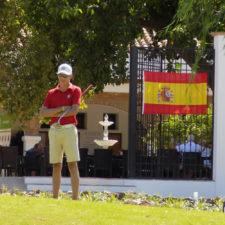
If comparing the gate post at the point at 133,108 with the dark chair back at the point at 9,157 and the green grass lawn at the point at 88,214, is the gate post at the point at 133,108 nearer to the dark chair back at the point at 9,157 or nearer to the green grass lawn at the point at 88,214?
the dark chair back at the point at 9,157

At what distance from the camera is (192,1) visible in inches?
294

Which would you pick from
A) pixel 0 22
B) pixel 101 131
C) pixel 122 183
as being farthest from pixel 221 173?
pixel 101 131

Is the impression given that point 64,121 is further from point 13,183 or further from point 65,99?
point 13,183

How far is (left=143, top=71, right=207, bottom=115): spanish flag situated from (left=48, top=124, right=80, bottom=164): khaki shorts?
167 inches

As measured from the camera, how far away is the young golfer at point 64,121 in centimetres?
915

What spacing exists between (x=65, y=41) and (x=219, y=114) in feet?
19.8

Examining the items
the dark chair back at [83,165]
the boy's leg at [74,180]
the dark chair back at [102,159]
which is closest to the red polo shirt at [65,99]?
the boy's leg at [74,180]

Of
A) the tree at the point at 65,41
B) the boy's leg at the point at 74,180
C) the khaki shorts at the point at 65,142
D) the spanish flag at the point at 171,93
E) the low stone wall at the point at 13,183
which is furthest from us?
the tree at the point at 65,41

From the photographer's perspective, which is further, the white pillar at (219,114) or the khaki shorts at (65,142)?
the white pillar at (219,114)

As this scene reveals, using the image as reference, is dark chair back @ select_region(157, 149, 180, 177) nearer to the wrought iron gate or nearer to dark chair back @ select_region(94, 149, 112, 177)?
the wrought iron gate

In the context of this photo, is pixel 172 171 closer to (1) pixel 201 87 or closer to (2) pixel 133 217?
(1) pixel 201 87

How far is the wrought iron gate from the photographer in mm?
13523

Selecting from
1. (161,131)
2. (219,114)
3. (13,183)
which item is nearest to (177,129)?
(161,131)

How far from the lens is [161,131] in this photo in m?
13.7
